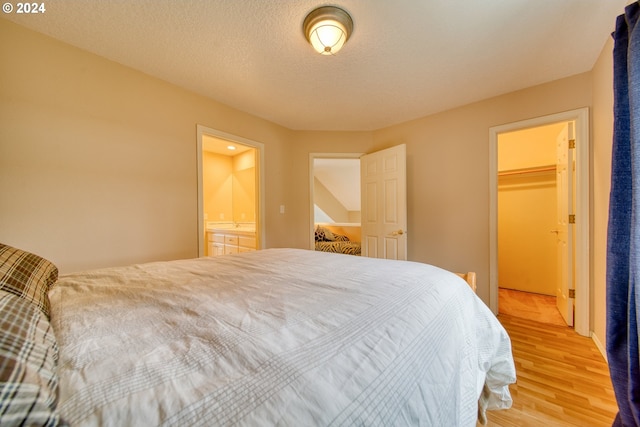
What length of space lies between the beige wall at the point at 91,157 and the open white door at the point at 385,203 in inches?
85.8

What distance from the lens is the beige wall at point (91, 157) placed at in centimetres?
149

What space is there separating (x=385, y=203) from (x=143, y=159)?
2.72 metres

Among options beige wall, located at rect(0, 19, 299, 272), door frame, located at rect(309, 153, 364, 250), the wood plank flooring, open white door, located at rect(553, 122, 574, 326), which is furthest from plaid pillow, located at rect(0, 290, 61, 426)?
the wood plank flooring

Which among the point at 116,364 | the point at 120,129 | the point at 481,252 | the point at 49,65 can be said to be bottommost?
the point at 481,252

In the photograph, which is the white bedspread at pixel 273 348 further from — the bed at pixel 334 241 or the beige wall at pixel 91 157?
the bed at pixel 334 241

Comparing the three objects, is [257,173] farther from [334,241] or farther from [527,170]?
[527,170]

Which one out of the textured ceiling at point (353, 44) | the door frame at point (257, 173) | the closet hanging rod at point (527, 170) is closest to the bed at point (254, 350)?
the door frame at point (257, 173)

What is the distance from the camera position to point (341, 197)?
21.9ft

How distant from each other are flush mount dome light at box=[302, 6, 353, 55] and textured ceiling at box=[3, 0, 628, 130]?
4 cm

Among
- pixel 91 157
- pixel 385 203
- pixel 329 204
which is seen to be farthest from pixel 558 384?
pixel 329 204

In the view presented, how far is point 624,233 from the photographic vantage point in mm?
1112

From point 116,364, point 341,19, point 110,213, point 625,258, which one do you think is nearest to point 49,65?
point 110,213

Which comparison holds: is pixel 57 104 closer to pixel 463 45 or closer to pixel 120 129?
pixel 120 129

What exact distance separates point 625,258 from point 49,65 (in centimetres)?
362
